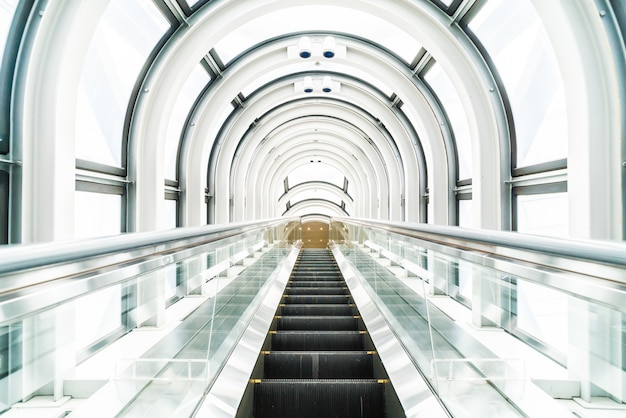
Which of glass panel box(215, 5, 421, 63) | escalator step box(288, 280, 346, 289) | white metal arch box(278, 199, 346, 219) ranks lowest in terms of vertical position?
escalator step box(288, 280, 346, 289)

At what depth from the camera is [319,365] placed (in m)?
3.69

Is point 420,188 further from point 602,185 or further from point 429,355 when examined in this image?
point 429,355

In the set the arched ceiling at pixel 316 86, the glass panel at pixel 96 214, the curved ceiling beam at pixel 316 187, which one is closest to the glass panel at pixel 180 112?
the arched ceiling at pixel 316 86

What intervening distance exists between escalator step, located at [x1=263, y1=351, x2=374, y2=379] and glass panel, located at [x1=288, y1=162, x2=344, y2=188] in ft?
74.2

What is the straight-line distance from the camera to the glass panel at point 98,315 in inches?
57.1

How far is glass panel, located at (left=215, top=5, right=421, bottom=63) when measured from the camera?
8.00 m

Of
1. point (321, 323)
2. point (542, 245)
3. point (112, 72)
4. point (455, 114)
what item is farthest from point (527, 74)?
point (112, 72)

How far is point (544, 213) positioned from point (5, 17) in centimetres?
703

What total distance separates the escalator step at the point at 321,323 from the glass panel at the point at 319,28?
548cm

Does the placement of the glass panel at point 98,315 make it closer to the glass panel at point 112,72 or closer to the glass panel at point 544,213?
the glass panel at point 112,72

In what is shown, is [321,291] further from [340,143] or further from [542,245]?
[340,143]

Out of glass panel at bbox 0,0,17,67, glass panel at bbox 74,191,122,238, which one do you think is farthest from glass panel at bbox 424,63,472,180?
glass panel at bbox 0,0,17,67

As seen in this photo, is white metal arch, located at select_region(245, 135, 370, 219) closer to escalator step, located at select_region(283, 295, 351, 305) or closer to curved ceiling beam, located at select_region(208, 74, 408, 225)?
curved ceiling beam, located at select_region(208, 74, 408, 225)

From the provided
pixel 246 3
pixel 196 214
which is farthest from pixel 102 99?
pixel 196 214
